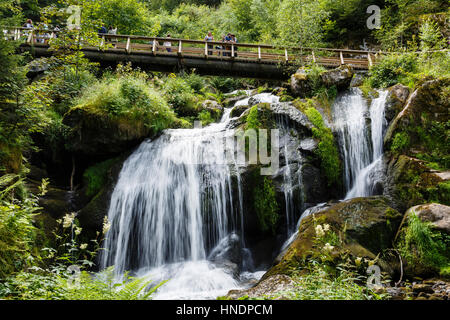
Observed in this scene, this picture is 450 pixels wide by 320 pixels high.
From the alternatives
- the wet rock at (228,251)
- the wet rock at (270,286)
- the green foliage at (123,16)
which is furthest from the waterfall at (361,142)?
the green foliage at (123,16)

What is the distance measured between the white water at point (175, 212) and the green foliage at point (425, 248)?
341 cm

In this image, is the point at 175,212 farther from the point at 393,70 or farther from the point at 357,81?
the point at 393,70

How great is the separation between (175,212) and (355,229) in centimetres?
497

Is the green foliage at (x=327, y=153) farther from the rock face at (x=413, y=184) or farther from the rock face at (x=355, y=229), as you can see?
the rock face at (x=355, y=229)

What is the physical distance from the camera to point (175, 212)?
8.47 meters

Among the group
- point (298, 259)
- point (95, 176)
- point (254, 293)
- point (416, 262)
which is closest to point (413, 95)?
point (416, 262)

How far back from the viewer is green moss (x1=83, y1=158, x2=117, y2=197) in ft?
30.8

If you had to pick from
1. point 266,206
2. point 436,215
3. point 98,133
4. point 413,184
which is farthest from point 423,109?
point 98,133

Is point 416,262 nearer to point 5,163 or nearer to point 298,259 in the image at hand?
point 298,259

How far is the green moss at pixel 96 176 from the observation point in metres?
9.38

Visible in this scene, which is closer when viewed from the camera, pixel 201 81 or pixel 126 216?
pixel 126 216

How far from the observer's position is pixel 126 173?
30.5 feet
